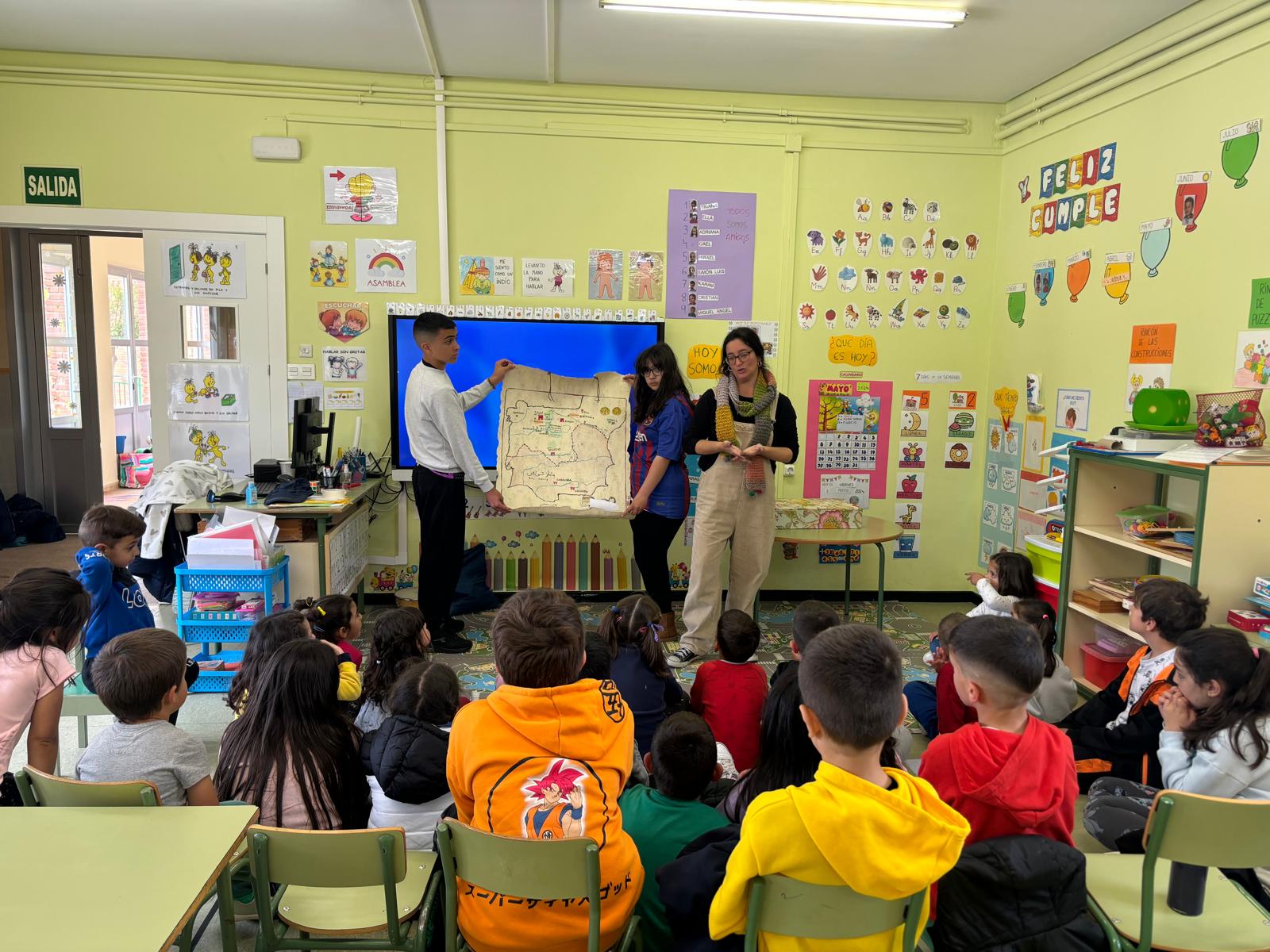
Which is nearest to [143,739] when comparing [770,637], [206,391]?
[770,637]

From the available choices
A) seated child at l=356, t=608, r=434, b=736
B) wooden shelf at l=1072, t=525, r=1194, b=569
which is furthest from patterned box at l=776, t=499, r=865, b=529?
seated child at l=356, t=608, r=434, b=736

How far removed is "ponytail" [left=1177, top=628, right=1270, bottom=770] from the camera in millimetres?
2000

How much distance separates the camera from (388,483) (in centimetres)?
503

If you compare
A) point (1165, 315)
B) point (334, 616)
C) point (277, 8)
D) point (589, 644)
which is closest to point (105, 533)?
point (334, 616)

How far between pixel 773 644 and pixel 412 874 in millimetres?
2890

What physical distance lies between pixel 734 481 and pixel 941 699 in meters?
1.49

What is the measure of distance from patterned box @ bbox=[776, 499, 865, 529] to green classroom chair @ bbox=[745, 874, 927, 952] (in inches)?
122

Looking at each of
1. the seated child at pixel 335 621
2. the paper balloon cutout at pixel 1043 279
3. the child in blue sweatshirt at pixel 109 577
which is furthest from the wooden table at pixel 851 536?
the child in blue sweatshirt at pixel 109 577

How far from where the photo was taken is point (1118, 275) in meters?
4.04

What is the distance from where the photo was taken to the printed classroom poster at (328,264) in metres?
4.77

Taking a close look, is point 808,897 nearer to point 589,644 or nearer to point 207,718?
point 589,644

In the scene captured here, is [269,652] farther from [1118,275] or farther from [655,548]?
[1118,275]

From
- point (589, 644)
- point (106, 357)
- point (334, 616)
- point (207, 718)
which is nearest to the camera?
point (589, 644)

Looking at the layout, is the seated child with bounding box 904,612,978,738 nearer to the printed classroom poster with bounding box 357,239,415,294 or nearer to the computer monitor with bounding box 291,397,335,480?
the computer monitor with bounding box 291,397,335,480
